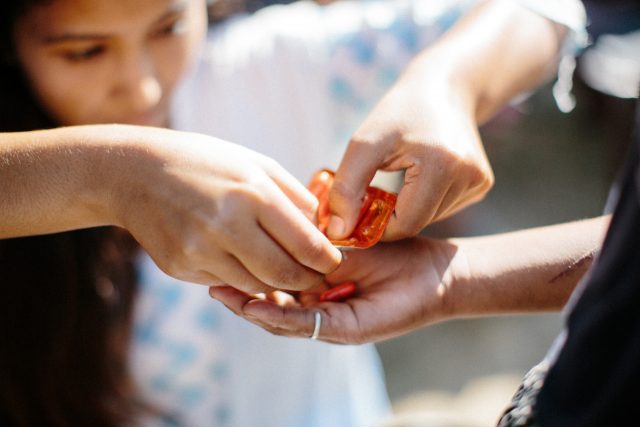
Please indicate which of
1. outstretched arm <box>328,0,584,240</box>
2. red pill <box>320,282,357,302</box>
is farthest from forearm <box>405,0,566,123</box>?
red pill <box>320,282,357,302</box>

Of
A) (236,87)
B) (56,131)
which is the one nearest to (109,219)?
(56,131)

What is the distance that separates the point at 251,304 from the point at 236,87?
0.64m

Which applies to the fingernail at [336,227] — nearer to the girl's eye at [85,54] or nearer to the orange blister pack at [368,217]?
the orange blister pack at [368,217]

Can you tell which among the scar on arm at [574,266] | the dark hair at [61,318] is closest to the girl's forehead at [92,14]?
the dark hair at [61,318]

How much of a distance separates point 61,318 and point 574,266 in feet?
2.71

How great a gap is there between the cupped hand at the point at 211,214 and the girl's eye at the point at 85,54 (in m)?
0.37

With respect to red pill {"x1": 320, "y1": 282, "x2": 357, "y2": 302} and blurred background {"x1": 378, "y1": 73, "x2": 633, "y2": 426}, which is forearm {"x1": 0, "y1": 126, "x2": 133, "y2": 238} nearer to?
red pill {"x1": 320, "y1": 282, "x2": 357, "y2": 302}

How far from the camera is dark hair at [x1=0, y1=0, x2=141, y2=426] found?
1.07 meters

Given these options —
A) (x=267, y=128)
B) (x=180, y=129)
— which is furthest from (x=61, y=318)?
(x=267, y=128)

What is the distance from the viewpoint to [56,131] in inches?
25.8

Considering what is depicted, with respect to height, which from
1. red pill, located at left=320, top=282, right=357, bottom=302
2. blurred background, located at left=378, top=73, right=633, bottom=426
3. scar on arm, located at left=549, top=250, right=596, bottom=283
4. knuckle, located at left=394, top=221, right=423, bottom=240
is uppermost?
knuckle, located at left=394, top=221, right=423, bottom=240

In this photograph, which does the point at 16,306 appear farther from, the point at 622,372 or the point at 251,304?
the point at 622,372

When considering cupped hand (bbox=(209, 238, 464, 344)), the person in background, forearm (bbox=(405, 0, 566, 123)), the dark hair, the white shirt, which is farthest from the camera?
the white shirt

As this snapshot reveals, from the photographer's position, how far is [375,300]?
0.78 meters
